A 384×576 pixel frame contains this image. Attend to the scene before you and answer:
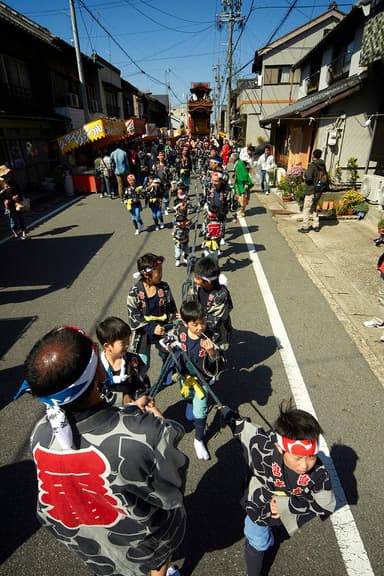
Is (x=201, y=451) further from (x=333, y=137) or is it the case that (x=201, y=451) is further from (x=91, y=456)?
(x=333, y=137)

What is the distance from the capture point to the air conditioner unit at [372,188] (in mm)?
9797

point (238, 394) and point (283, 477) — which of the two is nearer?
point (283, 477)

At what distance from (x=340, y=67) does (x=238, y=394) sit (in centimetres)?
1609

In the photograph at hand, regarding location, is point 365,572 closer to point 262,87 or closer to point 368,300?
point 368,300

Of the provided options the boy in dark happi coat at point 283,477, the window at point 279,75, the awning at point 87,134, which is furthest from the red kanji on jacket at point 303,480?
the window at point 279,75

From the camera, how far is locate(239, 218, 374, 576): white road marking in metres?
2.27

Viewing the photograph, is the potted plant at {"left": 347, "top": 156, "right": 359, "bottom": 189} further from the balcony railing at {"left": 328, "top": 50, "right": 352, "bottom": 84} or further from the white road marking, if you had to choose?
the white road marking

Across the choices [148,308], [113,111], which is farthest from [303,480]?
[113,111]

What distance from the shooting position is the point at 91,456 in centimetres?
129

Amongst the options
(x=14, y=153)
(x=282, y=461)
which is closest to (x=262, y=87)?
(x=14, y=153)

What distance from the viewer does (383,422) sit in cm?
337

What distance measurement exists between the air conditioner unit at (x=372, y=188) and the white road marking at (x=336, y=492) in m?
6.69

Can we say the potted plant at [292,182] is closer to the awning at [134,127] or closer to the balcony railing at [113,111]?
the awning at [134,127]

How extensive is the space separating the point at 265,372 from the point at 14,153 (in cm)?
1593
